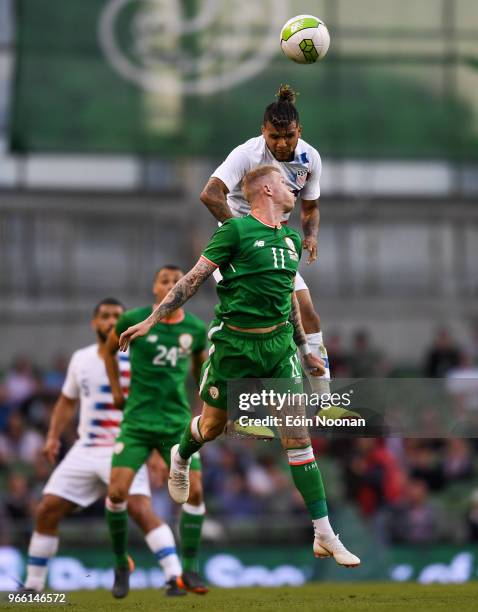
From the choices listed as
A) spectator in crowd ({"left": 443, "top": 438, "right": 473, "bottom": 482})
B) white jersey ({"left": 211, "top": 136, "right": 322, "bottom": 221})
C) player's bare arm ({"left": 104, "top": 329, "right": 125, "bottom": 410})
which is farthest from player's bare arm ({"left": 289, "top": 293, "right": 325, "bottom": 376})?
spectator in crowd ({"left": 443, "top": 438, "right": 473, "bottom": 482})

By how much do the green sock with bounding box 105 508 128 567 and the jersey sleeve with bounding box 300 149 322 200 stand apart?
135 inches

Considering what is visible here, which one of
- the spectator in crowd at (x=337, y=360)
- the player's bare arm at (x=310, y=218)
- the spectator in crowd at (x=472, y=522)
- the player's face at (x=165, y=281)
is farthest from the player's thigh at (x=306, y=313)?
the spectator in crowd at (x=337, y=360)

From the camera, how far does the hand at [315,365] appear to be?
34.3 ft

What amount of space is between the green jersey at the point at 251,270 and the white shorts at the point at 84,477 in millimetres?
3547

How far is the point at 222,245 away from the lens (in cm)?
952

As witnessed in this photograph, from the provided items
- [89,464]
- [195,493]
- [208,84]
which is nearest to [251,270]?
[195,493]

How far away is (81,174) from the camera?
26.0 meters

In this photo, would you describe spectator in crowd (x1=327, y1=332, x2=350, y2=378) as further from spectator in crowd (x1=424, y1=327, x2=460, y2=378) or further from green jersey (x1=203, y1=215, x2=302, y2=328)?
green jersey (x1=203, y1=215, x2=302, y2=328)

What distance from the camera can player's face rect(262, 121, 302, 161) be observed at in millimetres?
10055

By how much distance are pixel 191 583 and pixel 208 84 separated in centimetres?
1062

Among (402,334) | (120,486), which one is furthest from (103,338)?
(402,334)

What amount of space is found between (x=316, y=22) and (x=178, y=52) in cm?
1086

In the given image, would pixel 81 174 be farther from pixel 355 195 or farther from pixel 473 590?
pixel 473 590

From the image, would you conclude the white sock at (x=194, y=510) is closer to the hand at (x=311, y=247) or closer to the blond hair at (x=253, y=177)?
the hand at (x=311, y=247)
